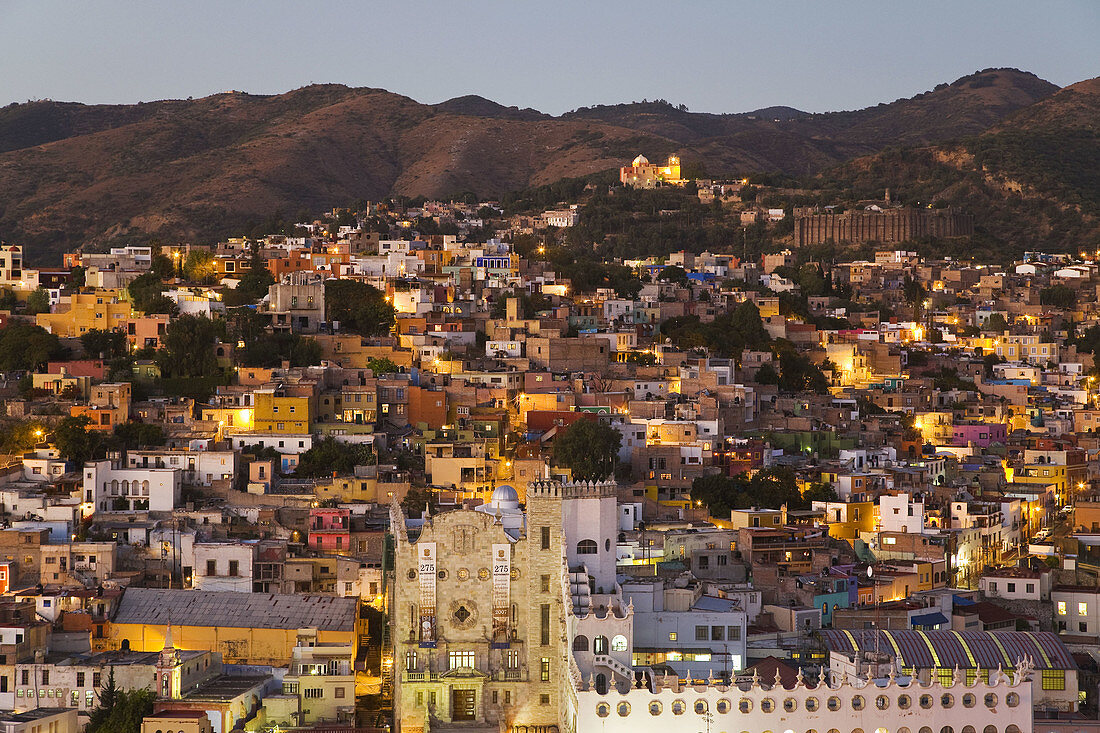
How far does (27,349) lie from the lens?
43.7 meters

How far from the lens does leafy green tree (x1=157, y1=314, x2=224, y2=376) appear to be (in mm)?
43250

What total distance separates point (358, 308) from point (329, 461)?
447 inches

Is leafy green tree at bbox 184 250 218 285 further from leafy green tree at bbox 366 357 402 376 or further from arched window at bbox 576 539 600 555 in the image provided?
arched window at bbox 576 539 600 555

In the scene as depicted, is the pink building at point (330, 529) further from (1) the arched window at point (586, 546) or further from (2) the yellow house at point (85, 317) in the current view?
(2) the yellow house at point (85, 317)

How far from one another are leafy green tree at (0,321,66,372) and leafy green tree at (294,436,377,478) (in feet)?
29.9

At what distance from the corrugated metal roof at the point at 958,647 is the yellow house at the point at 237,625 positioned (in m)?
7.91

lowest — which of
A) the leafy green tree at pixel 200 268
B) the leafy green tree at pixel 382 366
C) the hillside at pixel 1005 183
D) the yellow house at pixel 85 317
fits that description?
the leafy green tree at pixel 382 366

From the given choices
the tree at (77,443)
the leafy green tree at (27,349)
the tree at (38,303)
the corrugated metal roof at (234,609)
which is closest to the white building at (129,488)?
the tree at (77,443)

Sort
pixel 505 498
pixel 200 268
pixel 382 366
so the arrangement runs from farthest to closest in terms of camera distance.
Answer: pixel 200 268 → pixel 382 366 → pixel 505 498

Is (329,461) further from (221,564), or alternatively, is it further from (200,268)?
(200,268)

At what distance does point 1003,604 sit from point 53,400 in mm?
21028

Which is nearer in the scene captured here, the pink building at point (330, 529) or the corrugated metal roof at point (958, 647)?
the corrugated metal roof at point (958, 647)

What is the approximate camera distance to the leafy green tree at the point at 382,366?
44062mm

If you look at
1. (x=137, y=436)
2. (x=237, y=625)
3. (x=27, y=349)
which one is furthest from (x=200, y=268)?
(x=237, y=625)
